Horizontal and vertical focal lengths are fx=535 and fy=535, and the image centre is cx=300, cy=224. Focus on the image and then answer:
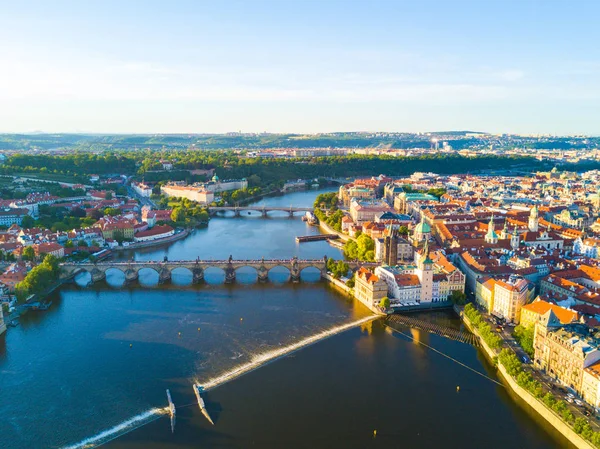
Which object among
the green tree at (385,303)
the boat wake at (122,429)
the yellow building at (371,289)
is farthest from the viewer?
the yellow building at (371,289)

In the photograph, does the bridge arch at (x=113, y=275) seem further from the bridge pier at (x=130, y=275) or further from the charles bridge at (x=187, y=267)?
the bridge pier at (x=130, y=275)

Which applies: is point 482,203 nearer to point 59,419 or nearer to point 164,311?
point 164,311

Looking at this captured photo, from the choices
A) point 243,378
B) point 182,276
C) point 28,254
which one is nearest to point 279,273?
point 182,276

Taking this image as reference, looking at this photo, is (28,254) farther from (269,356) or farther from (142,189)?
(142,189)

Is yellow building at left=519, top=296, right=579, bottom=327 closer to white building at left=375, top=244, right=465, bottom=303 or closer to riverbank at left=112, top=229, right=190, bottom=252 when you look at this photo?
white building at left=375, top=244, right=465, bottom=303

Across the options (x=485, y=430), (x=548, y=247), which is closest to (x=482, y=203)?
(x=548, y=247)

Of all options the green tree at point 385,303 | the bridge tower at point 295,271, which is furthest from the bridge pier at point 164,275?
the green tree at point 385,303
